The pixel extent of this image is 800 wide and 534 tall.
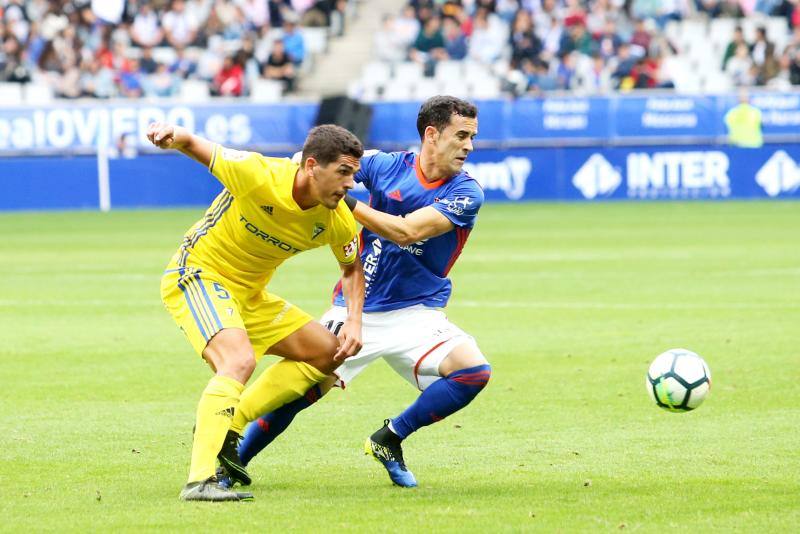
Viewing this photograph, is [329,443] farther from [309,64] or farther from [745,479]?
[309,64]

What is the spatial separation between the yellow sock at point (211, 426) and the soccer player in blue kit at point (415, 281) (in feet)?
2.51

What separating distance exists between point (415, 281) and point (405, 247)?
0.20 metres

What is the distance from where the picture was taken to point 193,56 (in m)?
33.7

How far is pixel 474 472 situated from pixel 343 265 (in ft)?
4.09

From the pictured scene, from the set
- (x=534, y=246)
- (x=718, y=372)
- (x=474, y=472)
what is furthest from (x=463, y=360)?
(x=534, y=246)

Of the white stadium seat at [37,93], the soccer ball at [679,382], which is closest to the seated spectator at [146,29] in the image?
the white stadium seat at [37,93]

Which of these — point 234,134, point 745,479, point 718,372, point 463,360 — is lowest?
point 234,134

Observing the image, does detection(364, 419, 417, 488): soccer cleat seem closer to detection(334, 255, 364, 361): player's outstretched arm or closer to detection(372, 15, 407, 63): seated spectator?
detection(334, 255, 364, 361): player's outstretched arm

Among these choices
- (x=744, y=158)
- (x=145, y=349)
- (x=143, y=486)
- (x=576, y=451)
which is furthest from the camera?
(x=744, y=158)

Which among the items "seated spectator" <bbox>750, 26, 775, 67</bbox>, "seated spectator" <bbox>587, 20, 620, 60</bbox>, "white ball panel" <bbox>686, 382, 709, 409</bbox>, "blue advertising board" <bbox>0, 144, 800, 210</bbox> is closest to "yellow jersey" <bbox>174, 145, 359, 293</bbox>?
"white ball panel" <bbox>686, 382, 709, 409</bbox>

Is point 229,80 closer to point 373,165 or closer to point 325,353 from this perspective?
point 373,165

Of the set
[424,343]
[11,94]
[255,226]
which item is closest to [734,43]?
[11,94]

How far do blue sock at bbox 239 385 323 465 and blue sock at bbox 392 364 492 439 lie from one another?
0.45m

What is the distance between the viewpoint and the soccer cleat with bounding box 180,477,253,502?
6422 millimetres
